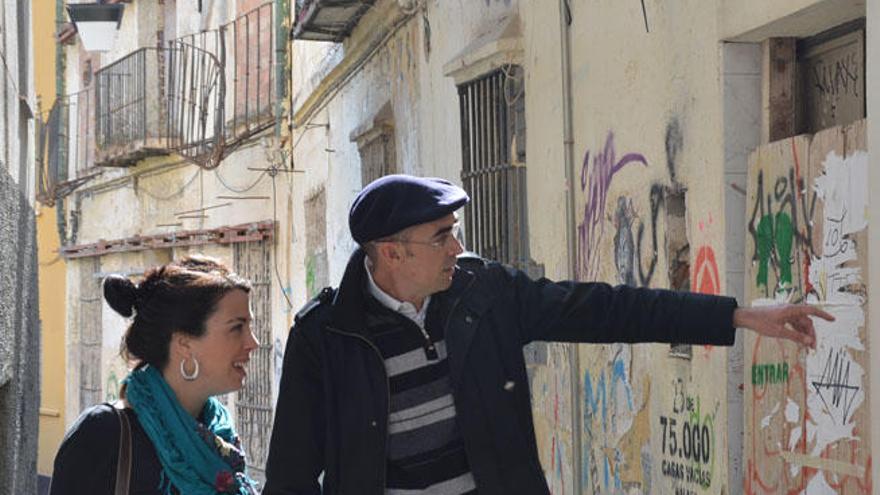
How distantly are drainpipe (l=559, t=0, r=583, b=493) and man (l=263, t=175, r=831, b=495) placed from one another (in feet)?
13.6

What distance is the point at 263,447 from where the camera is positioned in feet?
62.6

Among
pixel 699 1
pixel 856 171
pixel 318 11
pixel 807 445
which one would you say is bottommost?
pixel 807 445

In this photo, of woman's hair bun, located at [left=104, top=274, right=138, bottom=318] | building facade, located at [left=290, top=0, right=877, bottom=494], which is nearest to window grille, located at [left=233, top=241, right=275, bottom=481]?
building facade, located at [left=290, top=0, right=877, bottom=494]

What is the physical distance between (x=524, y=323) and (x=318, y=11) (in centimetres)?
975

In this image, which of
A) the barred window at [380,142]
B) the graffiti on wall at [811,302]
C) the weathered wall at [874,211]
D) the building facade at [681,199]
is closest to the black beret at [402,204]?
the weathered wall at [874,211]

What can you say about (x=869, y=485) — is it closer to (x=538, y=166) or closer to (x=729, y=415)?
(x=729, y=415)

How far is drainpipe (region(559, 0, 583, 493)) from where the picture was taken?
27.8ft

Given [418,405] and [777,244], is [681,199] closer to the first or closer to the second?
[777,244]

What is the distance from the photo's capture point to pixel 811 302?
577 cm

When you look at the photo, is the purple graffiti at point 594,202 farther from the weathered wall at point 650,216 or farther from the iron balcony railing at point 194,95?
the iron balcony railing at point 194,95

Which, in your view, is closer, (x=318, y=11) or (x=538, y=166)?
(x=538, y=166)

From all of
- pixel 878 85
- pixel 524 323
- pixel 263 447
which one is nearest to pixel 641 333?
pixel 524 323

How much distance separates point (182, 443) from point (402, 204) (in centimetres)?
77

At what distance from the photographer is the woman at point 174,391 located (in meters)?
3.95
